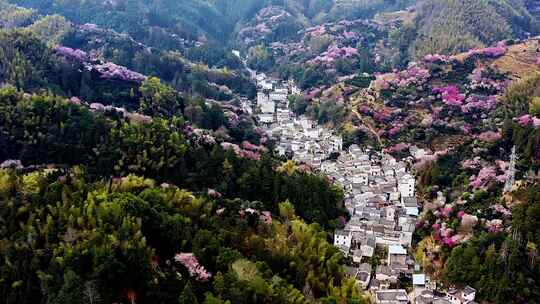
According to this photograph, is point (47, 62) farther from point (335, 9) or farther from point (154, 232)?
point (335, 9)

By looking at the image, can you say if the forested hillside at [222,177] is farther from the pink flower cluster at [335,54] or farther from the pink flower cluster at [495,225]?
the pink flower cluster at [335,54]

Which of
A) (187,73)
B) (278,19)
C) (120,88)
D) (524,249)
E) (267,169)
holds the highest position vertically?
(278,19)

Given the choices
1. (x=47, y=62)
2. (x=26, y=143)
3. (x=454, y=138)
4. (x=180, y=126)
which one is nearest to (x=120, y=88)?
(x=47, y=62)

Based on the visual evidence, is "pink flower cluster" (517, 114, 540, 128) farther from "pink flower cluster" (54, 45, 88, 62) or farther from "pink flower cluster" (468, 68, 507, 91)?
"pink flower cluster" (54, 45, 88, 62)

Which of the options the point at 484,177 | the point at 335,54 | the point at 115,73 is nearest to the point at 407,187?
the point at 484,177

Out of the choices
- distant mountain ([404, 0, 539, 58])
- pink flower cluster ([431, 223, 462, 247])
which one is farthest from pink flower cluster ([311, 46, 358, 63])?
pink flower cluster ([431, 223, 462, 247])

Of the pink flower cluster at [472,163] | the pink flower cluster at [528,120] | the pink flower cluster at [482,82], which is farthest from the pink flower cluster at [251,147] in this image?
the pink flower cluster at [482,82]

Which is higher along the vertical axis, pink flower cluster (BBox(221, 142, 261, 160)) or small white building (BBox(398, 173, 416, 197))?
pink flower cluster (BBox(221, 142, 261, 160))
